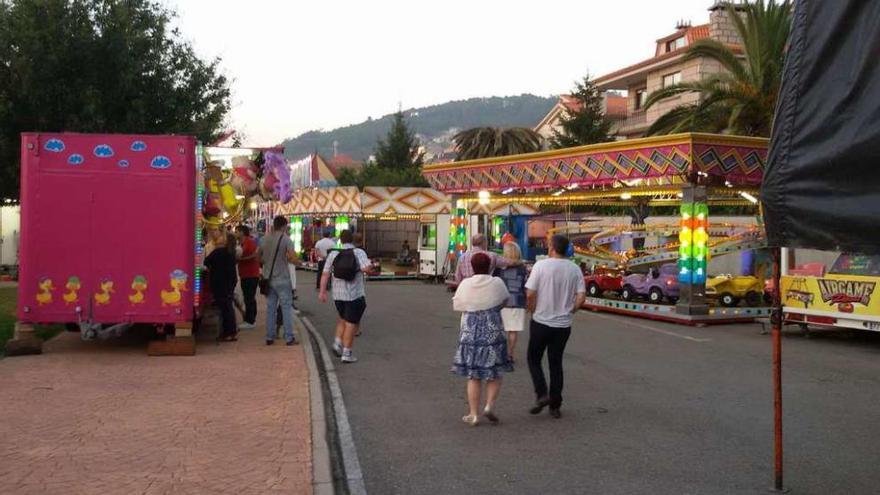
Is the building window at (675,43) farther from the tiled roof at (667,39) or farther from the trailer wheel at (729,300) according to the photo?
the trailer wheel at (729,300)

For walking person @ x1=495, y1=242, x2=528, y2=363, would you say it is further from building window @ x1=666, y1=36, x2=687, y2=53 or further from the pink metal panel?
building window @ x1=666, y1=36, x2=687, y2=53

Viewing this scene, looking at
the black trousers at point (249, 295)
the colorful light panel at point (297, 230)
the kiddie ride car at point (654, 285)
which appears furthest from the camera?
the colorful light panel at point (297, 230)

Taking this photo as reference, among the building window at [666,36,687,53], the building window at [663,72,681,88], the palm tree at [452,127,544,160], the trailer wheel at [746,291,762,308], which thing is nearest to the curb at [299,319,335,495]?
the trailer wheel at [746,291,762,308]

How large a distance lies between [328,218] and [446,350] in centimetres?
2292

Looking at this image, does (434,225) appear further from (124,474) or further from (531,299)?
(124,474)

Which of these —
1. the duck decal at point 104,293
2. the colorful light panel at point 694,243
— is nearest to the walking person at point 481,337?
the duck decal at point 104,293

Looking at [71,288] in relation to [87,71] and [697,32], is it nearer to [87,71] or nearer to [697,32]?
[87,71]

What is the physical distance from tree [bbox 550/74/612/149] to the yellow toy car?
2209 centimetres

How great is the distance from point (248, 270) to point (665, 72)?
109ft

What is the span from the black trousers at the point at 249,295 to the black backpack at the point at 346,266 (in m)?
3.58

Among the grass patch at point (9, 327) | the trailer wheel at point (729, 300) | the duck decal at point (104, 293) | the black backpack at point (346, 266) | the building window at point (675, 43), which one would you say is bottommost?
the grass patch at point (9, 327)

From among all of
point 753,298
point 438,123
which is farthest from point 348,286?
point 438,123

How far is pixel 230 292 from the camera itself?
12078 millimetres

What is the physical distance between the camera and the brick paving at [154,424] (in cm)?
534
